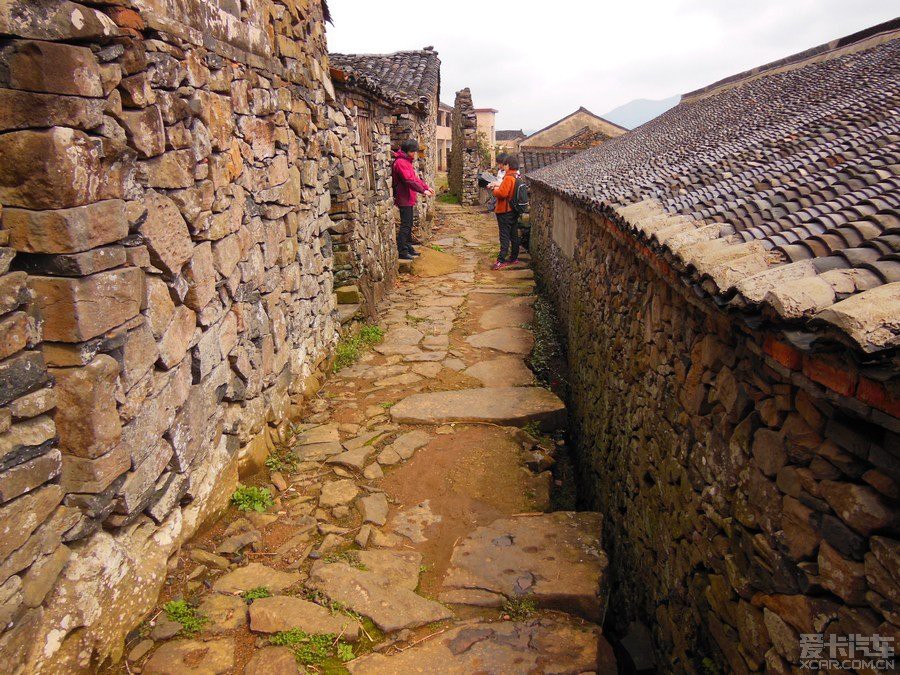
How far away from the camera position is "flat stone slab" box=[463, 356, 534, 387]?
17.5 feet

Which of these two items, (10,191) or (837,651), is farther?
(10,191)

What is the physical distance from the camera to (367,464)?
3945 mm

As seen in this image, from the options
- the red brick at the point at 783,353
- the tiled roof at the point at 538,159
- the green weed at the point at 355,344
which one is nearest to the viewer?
the red brick at the point at 783,353

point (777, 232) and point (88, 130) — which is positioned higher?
point (88, 130)

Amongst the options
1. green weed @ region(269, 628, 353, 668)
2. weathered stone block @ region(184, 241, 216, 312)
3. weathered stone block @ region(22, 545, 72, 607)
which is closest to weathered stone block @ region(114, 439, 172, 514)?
weathered stone block @ region(22, 545, 72, 607)

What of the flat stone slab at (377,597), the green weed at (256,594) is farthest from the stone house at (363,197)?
the green weed at (256,594)

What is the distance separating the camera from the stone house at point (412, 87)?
11.1 meters

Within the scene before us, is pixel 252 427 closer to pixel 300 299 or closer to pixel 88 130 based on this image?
pixel 300 299

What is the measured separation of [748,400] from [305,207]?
155 inches

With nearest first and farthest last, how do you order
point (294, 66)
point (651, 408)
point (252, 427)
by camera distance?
point (651, 408)
point (252, 427)
point (294, 66)

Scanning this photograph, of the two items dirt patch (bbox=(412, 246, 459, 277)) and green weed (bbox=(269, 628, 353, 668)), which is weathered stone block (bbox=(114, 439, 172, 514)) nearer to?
green weed (bbox=(269, 628, 353, 668))

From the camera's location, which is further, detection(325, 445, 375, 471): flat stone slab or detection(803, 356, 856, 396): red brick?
detection(325, 445, 375, 471): flat stone slab

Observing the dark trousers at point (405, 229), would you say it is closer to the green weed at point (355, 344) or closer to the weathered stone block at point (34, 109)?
the green weed at point (355, 344)

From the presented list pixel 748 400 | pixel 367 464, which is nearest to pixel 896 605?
pixel 748 400
